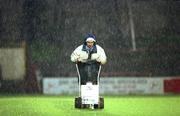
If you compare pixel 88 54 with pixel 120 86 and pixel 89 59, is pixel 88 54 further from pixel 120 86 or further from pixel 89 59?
pixel 120 86

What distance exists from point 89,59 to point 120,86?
26.0ft

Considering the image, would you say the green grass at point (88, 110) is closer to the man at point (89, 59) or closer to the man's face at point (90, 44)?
the man at point (89, 59)

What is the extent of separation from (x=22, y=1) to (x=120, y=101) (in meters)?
20.3

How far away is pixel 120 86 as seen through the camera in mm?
21031

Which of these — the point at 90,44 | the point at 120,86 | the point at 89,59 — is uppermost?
the point at 90,44

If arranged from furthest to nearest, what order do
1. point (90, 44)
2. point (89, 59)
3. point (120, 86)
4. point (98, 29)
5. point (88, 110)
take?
point (98, 29)
point (120, 86)
point (89, 59)
point (90, 44)
point (88, 110)

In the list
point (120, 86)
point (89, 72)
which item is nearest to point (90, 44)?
point (89, 72)

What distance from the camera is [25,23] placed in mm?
34125

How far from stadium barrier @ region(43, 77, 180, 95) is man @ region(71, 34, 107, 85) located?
7602mm

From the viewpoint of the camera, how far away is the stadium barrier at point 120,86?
20.9 m

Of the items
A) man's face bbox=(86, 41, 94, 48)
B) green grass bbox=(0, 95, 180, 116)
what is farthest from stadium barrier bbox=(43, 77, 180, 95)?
man's face bbox=(86, 41, 94, 48)

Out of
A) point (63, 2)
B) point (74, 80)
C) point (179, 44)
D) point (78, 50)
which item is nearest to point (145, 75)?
point (74, 80)

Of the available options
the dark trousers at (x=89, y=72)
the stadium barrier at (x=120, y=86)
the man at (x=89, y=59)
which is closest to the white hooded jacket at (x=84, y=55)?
the man at (x=89, y=59)

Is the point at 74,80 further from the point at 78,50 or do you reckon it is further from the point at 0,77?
the point at 78,50
